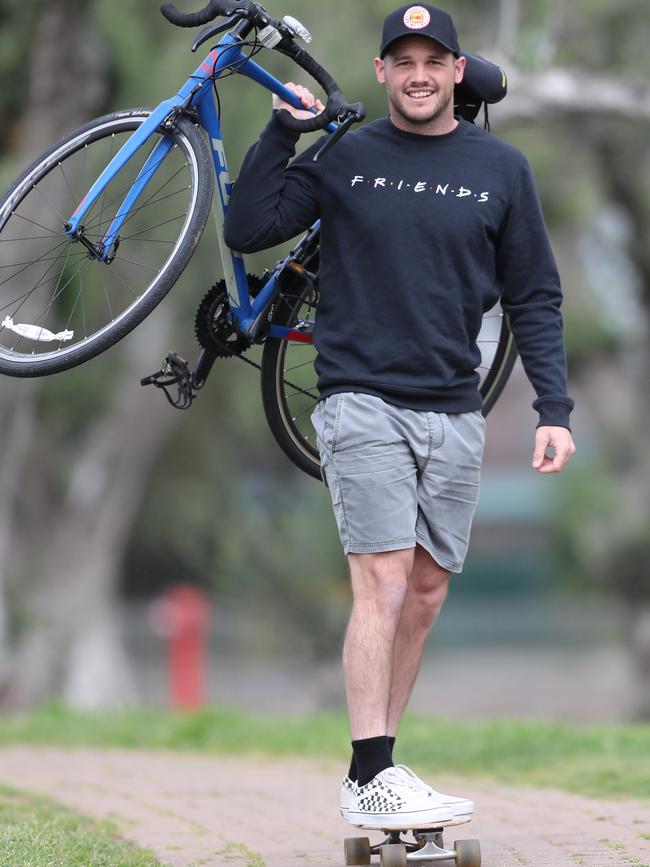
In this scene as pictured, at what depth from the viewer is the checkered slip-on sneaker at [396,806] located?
3.83 m

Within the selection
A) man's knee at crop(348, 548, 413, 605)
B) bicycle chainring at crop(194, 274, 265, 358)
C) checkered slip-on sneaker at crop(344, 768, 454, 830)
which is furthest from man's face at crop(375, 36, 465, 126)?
checkered slip-on sneaker at crop(344, 768, 454, 830)

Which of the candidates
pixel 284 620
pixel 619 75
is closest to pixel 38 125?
pixel 619 75

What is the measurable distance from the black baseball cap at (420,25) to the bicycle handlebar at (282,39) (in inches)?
9.1

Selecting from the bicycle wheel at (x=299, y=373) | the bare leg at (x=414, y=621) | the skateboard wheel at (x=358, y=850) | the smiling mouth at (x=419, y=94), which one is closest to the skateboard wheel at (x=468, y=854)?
the skateboard wheel at (x=358, y=850)

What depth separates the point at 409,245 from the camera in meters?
4.04

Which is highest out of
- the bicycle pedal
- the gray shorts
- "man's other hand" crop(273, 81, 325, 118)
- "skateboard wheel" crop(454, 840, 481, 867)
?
"man's other hand" crop(273, 81, 325, 118)

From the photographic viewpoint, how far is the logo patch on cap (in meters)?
4.06

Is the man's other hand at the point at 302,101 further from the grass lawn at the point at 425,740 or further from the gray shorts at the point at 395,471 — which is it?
the grass lawn at the point at 425,740

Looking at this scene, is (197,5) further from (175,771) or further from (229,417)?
(229,417)

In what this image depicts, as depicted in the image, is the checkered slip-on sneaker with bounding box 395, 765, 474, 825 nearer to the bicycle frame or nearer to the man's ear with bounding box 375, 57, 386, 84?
the bicycle frame

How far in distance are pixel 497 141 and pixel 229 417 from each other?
1970cm

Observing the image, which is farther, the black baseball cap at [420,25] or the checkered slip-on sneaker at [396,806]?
the black baseball cap at [420,25]

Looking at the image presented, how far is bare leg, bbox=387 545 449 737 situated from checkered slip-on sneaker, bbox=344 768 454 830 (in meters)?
0.33

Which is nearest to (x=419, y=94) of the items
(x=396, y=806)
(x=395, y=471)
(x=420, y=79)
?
(x=420, y=79)
